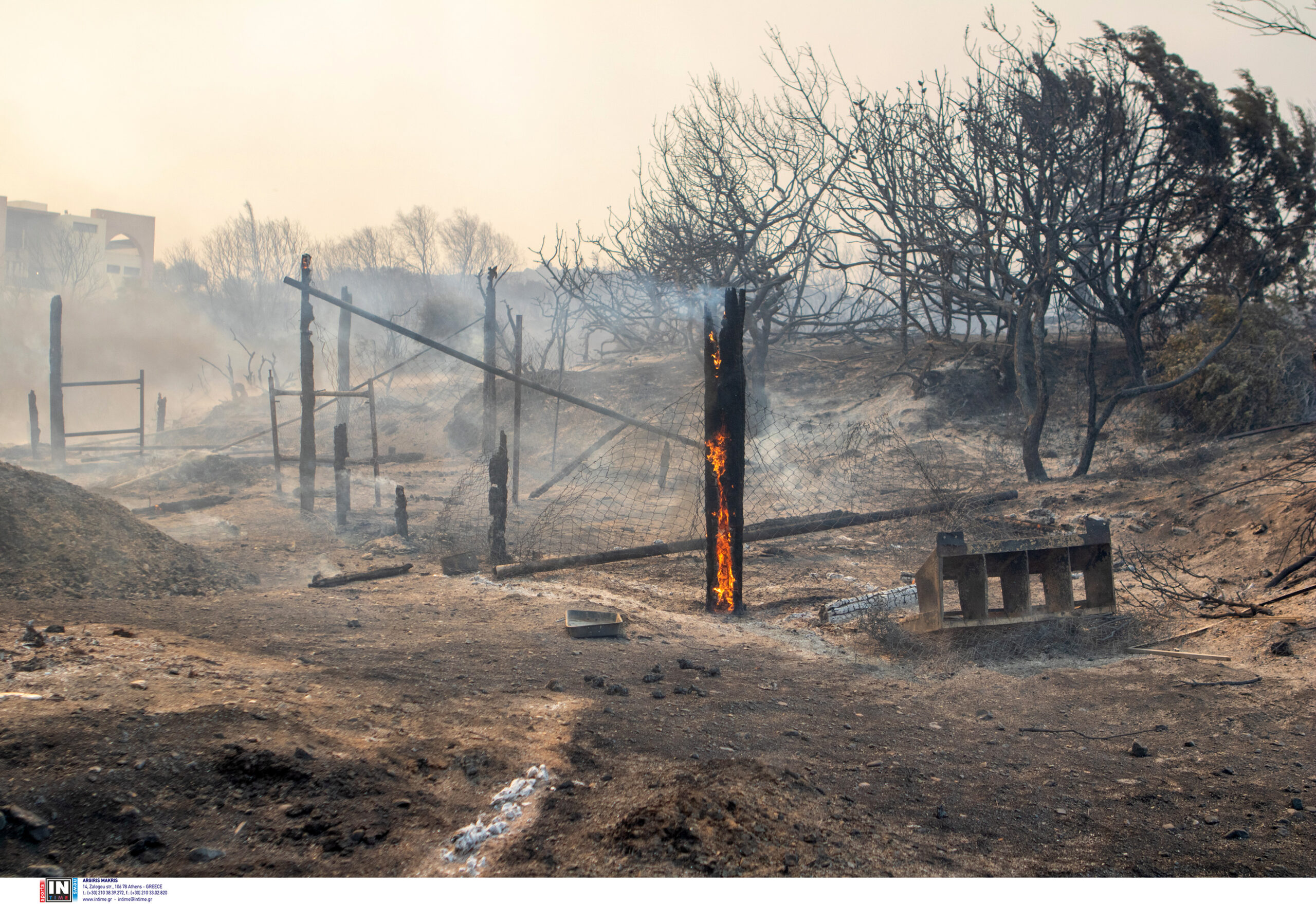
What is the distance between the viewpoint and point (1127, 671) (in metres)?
4.54

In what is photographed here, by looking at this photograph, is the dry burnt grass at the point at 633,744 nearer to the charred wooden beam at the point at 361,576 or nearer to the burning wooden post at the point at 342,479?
the charred wooden beam at the point at 361,576

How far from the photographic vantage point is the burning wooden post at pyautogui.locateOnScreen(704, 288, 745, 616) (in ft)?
19.6

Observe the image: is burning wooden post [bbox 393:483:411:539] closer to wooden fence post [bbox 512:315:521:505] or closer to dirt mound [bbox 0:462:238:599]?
dirt mound [bbox 0:462:238:599]

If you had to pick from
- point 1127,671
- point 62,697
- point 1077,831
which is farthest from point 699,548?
point 62,697

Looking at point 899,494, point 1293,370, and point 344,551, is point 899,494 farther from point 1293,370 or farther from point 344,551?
point 344,551

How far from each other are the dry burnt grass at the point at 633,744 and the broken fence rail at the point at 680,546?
0.51 meters

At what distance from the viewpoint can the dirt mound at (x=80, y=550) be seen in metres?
5.28

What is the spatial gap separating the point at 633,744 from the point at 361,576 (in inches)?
170

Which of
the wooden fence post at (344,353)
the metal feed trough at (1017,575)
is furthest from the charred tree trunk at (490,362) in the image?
the metal feed trough at (1017,575)

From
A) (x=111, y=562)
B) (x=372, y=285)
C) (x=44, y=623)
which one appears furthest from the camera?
(x=372, y=285)

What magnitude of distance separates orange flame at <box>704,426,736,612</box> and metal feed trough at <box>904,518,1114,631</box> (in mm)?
1481

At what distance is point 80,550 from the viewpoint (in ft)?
18.8

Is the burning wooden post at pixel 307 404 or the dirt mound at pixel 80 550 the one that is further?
the burning wooden post at pixel 307 404
